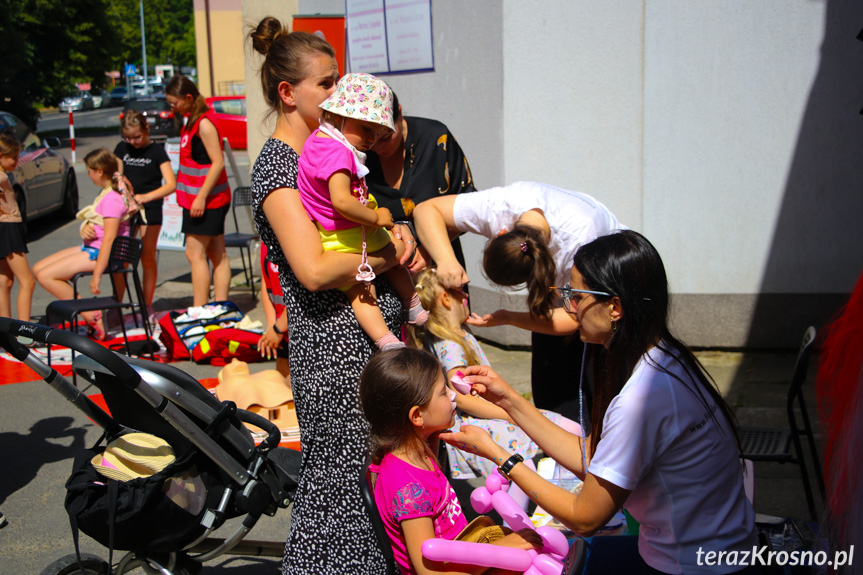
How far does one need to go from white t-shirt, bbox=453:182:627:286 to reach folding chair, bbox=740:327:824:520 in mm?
928

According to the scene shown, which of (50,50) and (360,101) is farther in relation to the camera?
(50,50)

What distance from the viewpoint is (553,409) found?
374 centimetres

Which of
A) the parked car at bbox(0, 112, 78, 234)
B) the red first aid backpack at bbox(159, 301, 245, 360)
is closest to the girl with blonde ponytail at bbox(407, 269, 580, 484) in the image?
the red first aid backpack at bbox(159, 301, 245, 360)

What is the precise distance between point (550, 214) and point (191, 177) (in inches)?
171

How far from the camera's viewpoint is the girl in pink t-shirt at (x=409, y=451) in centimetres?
214

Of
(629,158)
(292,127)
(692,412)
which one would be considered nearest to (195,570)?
(292,127)

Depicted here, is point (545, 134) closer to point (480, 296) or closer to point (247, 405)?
point (480, 296)

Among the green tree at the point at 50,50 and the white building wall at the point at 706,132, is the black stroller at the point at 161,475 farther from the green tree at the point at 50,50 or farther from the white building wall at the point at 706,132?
the green tree at the point at 50,50

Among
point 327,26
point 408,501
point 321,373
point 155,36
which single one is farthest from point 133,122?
point 155,36

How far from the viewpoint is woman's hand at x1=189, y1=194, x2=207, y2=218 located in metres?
6.59

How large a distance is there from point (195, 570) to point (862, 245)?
4913 millimetres

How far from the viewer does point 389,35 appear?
6.78 m

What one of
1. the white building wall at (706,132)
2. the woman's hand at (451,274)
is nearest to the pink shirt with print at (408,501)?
the woman's hand at (451,274)

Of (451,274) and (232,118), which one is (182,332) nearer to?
(451,274)
